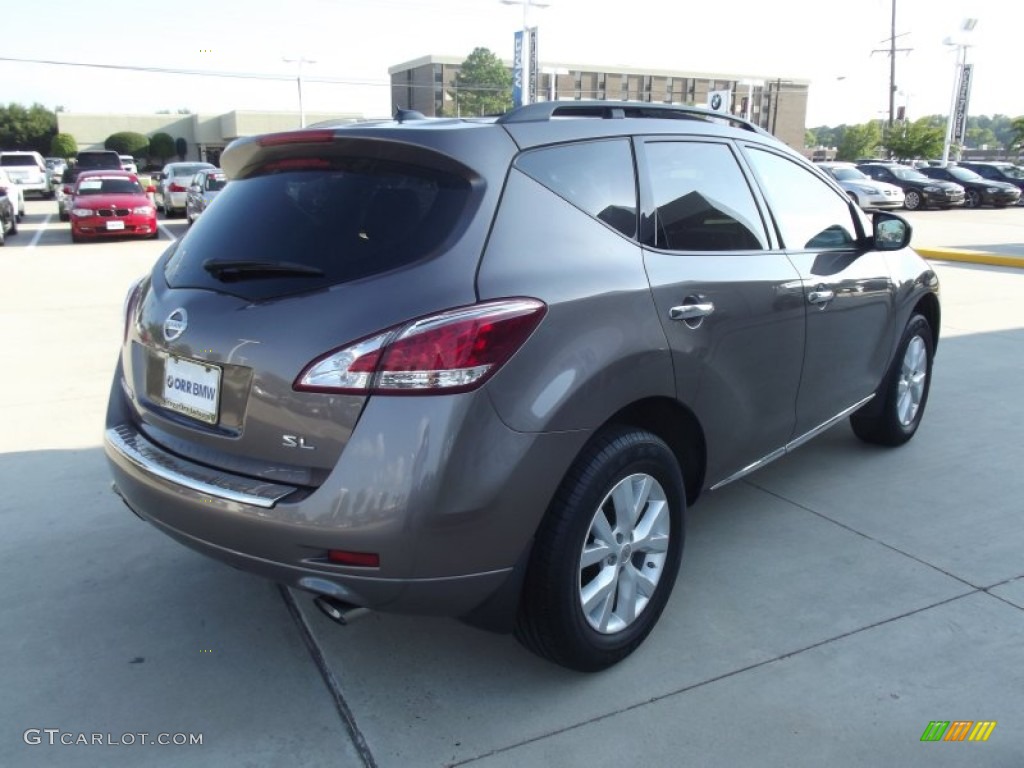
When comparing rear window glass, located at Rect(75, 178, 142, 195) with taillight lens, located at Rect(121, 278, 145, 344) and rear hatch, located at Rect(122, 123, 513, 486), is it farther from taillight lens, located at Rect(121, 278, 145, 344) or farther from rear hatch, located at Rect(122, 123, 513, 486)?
rear hatch, located at Rect(122, 123, 513, 486)

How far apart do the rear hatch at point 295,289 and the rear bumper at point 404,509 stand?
87 mm

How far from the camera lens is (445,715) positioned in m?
2.63

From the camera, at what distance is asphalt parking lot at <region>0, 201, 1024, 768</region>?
2.51 m

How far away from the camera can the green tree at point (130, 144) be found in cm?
6750

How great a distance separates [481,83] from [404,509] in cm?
11589

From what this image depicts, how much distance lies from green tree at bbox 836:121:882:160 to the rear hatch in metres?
94.6

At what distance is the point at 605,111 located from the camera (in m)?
3.12

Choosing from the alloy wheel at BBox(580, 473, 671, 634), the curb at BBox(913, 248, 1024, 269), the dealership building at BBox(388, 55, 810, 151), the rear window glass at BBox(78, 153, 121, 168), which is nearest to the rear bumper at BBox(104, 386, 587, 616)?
the alloy wheel at BBox(580, 473, 671, 634)

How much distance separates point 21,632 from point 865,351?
12.9ft

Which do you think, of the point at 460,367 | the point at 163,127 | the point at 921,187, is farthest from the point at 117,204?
the point at 163,127

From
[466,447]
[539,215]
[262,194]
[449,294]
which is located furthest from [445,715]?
[262,194]

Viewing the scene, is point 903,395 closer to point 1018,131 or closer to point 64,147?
point 1018,131

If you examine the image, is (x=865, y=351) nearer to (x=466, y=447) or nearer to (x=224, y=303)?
(x=466, y=447)

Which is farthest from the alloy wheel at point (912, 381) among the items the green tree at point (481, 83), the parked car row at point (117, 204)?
the green tree at point (481, 83)
